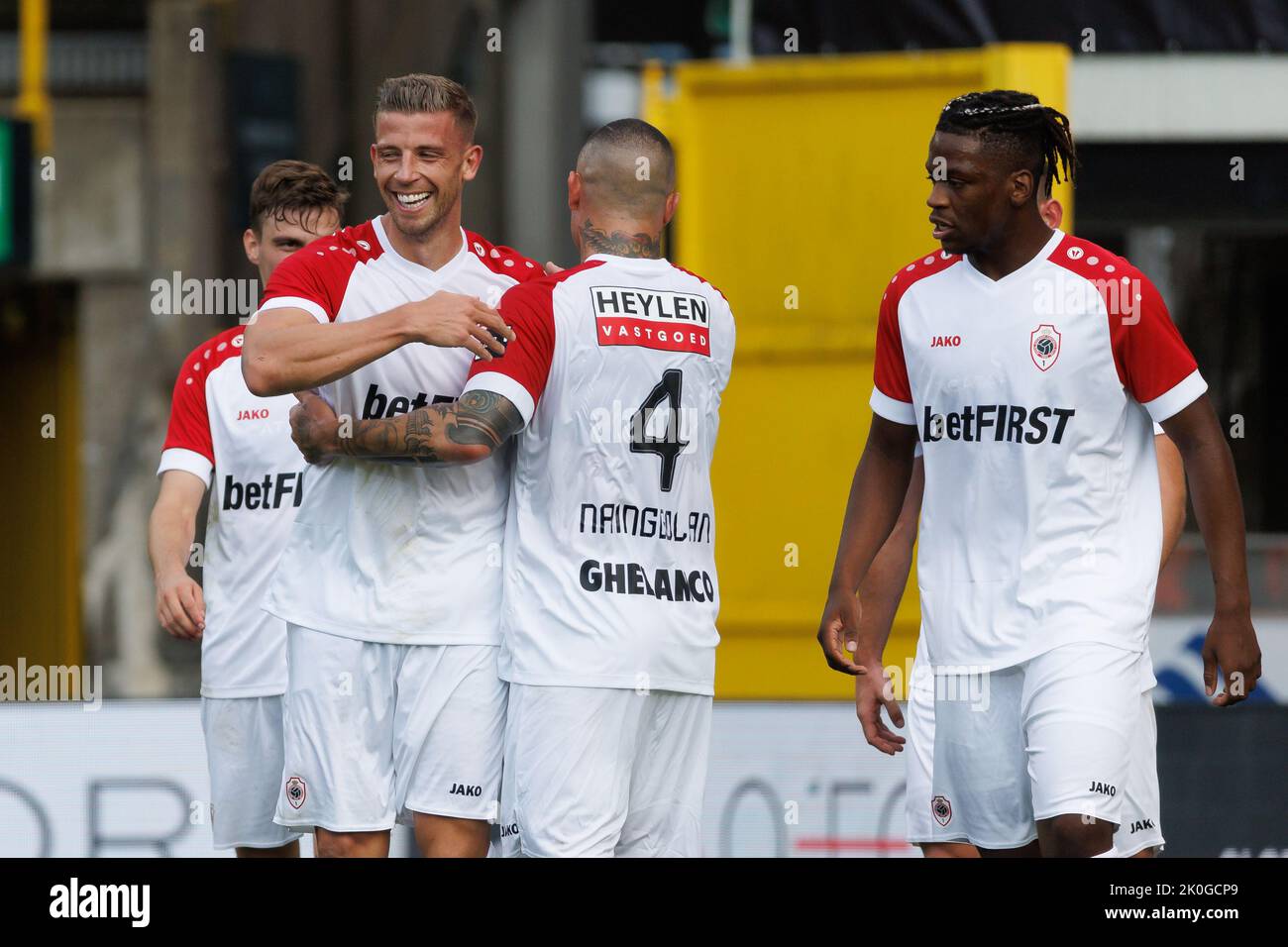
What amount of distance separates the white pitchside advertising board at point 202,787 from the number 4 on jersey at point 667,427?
2.72 metres

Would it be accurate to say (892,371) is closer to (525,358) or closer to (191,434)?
(525,358)

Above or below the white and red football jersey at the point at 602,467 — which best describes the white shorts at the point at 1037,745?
below

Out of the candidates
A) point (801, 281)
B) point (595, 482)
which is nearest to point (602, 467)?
point (595, 482)

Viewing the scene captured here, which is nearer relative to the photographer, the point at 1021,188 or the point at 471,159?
the point at 1021,188

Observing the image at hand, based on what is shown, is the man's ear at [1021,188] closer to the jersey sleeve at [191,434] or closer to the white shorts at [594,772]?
the white shorts at [594,772]

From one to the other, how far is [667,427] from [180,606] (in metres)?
1.64

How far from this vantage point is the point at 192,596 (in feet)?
17.7

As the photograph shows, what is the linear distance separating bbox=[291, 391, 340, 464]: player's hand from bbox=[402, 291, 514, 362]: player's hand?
371 mm

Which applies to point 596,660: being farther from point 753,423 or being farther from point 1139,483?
point 753,423

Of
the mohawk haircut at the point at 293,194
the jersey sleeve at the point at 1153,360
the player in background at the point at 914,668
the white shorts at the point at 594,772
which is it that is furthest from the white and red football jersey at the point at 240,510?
the jersey sleeve at the point at 1153,360

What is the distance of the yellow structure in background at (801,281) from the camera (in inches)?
323

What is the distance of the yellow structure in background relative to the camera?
26.9 feet
